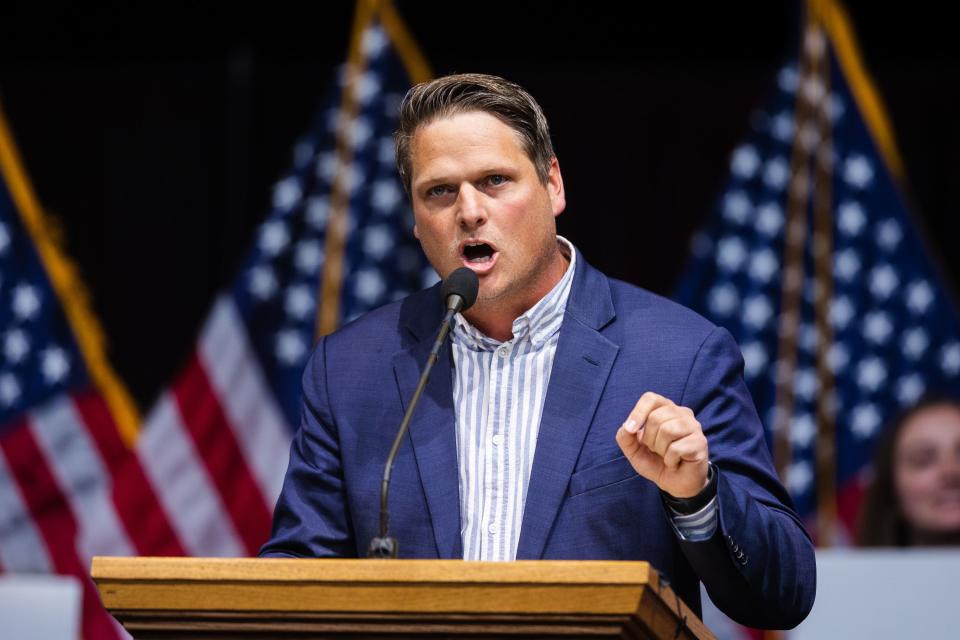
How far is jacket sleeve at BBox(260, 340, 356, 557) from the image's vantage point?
2.34 metres

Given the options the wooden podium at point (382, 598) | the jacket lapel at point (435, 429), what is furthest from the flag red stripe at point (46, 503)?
the wooden podium at point (382, 598)

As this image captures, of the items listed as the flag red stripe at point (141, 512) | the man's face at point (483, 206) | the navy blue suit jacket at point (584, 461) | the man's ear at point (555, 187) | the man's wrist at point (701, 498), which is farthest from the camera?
the flag red stripe at point (141, 512)

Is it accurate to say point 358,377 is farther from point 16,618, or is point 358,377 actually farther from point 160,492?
point 160,492

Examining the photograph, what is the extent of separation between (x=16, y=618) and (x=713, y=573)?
2.23 meters

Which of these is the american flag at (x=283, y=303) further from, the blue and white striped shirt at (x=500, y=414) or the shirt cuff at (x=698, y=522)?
the shirt cuff at (x=698, y=522)

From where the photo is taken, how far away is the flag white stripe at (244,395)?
5047mm

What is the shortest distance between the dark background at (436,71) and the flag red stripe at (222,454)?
237mm

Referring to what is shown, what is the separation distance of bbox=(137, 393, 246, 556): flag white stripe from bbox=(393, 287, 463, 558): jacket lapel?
2553mm

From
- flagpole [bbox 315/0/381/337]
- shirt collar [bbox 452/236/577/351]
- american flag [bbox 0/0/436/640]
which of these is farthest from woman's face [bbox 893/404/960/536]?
shirt collar [bbox 452/236/577/351]

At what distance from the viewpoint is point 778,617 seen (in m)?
2.17

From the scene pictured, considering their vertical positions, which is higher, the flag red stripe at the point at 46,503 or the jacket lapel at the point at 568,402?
the flag red stripe at the point at 46,503

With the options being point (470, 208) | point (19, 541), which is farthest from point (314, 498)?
point (19, 541)

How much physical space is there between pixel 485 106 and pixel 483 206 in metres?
0.18

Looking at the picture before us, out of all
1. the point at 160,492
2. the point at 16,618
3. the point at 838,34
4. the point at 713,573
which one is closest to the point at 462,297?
the point at 713,573
